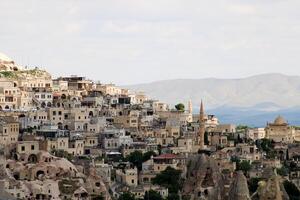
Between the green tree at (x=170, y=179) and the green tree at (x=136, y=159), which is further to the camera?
the green tree at (x=136, y=159)

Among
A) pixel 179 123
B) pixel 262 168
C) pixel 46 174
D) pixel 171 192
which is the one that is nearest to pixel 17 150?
pixel 46 174

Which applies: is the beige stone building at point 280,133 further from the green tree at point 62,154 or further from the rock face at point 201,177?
the green tree at point 62,154

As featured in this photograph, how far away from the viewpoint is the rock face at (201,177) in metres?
83.8

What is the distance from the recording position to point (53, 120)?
106 meters

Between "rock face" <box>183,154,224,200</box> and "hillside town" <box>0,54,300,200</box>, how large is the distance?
0.30 ft

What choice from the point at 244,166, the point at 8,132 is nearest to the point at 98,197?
the point at 8,132

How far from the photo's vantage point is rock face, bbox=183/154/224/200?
8385 centimetres

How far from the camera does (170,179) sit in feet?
297

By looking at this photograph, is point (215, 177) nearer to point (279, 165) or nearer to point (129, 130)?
point (279, 165)

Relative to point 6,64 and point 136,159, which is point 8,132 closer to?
point 136,159

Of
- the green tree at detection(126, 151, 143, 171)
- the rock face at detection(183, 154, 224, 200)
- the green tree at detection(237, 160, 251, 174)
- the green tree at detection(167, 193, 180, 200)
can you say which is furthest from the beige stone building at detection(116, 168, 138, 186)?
the green tree at detection(237, 160, 251, 174)

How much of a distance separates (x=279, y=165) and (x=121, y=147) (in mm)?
13057

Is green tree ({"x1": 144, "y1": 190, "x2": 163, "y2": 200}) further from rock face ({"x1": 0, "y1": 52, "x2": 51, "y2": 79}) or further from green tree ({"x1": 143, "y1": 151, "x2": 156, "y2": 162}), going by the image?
rock face ({"x1": 0, "y1": 52, "x2": 51, "y2": 79})

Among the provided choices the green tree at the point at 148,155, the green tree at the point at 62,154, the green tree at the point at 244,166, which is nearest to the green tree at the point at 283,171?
the green tree at the point at 244,166
